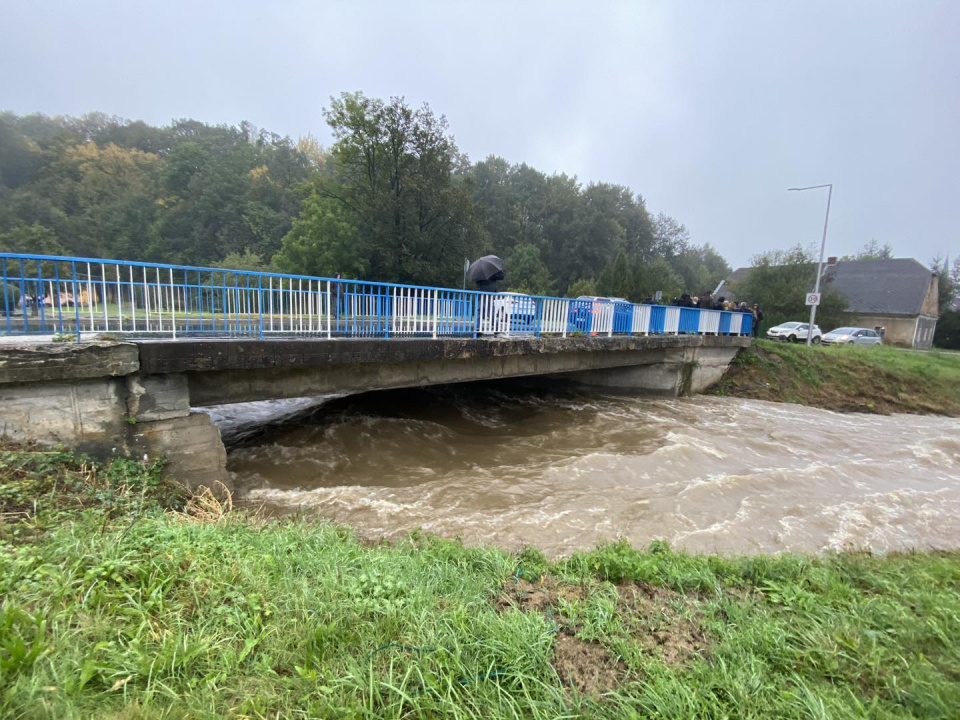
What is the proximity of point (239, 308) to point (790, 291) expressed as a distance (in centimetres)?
3632

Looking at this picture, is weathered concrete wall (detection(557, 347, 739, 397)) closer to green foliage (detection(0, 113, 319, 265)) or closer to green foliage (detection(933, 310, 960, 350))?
green foliage (detection(0, 113, 319, 265))

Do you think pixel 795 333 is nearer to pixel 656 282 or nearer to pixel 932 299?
pixel 656 282

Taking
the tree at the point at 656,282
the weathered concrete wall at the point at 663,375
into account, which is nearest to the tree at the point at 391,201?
the weathered concrete wall at the point at 663,375

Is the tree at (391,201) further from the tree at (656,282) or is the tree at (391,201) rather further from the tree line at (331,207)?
the tree at (656,282)

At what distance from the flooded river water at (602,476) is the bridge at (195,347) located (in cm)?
162

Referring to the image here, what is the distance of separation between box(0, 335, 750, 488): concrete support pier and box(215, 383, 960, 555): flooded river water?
147 cm

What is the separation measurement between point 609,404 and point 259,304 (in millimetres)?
11439

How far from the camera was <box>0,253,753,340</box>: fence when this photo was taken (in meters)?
5.47

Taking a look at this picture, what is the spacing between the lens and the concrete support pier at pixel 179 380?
4.80m

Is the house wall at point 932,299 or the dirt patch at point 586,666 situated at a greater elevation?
the house wall at point 932,299

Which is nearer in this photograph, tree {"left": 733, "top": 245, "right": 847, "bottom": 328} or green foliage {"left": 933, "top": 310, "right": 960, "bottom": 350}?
tree {"left": 733, "top": 245, "right": 847, "bottom": 328}

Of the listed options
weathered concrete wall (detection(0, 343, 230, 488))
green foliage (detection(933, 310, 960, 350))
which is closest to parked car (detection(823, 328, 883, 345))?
green foliage (detection(933, 310, 960, 350))

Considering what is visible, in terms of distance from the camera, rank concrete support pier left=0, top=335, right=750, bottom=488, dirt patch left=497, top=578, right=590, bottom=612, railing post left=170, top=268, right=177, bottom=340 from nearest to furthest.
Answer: dirt patch left=497, top=578, right=590, bottom=612
concrete support pier left=0, top=335, right=750, bottom=488
railing post left=170, top=268, right=177, bottom=340

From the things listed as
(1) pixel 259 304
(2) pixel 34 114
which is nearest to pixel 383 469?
(1) pixel 259 304
